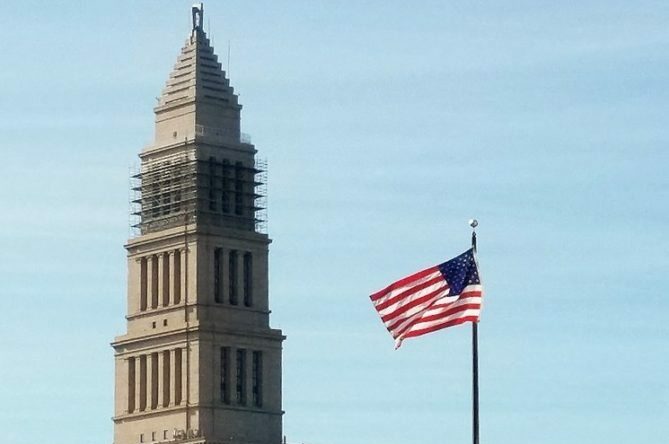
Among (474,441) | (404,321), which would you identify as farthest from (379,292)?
(474,441)

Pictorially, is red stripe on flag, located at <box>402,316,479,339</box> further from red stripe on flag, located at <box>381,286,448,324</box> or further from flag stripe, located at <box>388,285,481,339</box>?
red stripe on flag, located at <box>381,286,448,324</box>

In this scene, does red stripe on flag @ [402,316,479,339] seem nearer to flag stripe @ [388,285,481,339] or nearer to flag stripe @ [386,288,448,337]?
flag stripe @ [388,285,481,339]

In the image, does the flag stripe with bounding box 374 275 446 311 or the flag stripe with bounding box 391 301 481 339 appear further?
the flag stripe with bounding box 374 275 446 311

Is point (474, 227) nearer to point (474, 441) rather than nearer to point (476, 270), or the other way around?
point (476, 270)

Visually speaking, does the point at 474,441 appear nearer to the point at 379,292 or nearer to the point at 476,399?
the point at 476,399

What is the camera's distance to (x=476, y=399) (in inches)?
4190

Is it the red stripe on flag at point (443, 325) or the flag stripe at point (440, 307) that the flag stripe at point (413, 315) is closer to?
the flag stripe at point (440, 307)

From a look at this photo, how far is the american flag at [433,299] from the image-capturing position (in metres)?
110

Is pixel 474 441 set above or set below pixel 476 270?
below

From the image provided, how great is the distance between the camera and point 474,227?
357 ft

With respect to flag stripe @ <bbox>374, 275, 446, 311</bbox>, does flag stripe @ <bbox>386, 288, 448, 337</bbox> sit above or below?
below

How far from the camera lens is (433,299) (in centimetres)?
11062

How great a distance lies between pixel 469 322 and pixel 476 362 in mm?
3593

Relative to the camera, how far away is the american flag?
4316 inches
